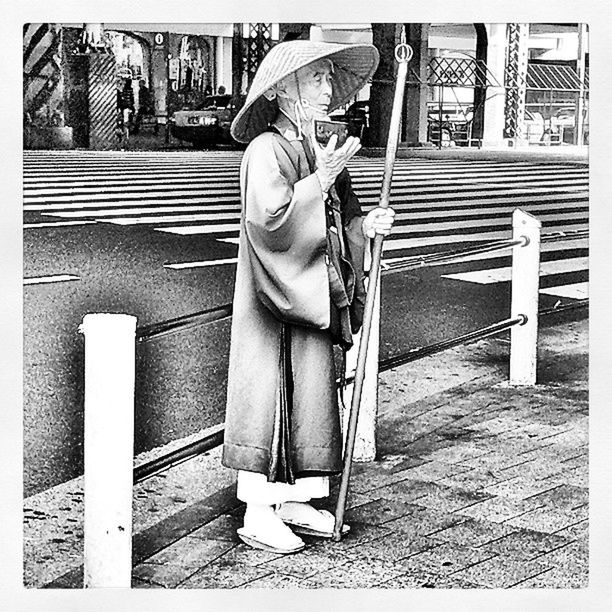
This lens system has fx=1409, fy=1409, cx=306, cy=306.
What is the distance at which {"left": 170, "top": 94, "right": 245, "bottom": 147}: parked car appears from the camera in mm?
3035

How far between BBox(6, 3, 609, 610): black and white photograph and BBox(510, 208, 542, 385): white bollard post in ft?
1.14

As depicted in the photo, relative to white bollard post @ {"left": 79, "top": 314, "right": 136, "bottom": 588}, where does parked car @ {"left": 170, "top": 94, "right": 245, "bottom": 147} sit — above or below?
above

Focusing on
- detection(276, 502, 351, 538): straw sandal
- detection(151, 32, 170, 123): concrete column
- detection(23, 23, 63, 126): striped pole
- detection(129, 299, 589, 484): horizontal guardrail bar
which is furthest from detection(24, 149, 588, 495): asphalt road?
detection(276, 502, 351, 538): straw sandal

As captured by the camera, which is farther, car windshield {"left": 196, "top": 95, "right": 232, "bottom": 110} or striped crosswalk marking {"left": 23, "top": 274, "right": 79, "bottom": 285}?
striped crosswalk marking {"left": 23, "top": 274, "right": 79, "bottom": 285}

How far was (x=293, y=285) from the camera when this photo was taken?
283 cm

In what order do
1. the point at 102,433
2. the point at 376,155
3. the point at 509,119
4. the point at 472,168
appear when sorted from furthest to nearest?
the point at 472,168
the point at 509,119
the point at 376,155
the point at 102,433

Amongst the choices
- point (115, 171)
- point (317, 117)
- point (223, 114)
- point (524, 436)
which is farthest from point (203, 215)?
point (524, 436)

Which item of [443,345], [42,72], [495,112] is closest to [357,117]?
[495,112]

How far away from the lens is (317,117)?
9.27 feet

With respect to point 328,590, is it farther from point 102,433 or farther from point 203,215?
point 203,215

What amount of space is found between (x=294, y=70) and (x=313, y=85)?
8cm

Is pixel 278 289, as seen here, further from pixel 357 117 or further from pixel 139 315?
pixel 139 315

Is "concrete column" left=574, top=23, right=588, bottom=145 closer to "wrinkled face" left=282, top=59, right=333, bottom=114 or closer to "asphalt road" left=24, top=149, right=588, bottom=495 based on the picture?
Result: "asphalt road" left=24, top=149, right=588, bottom=495

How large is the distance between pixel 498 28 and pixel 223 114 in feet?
2.12
